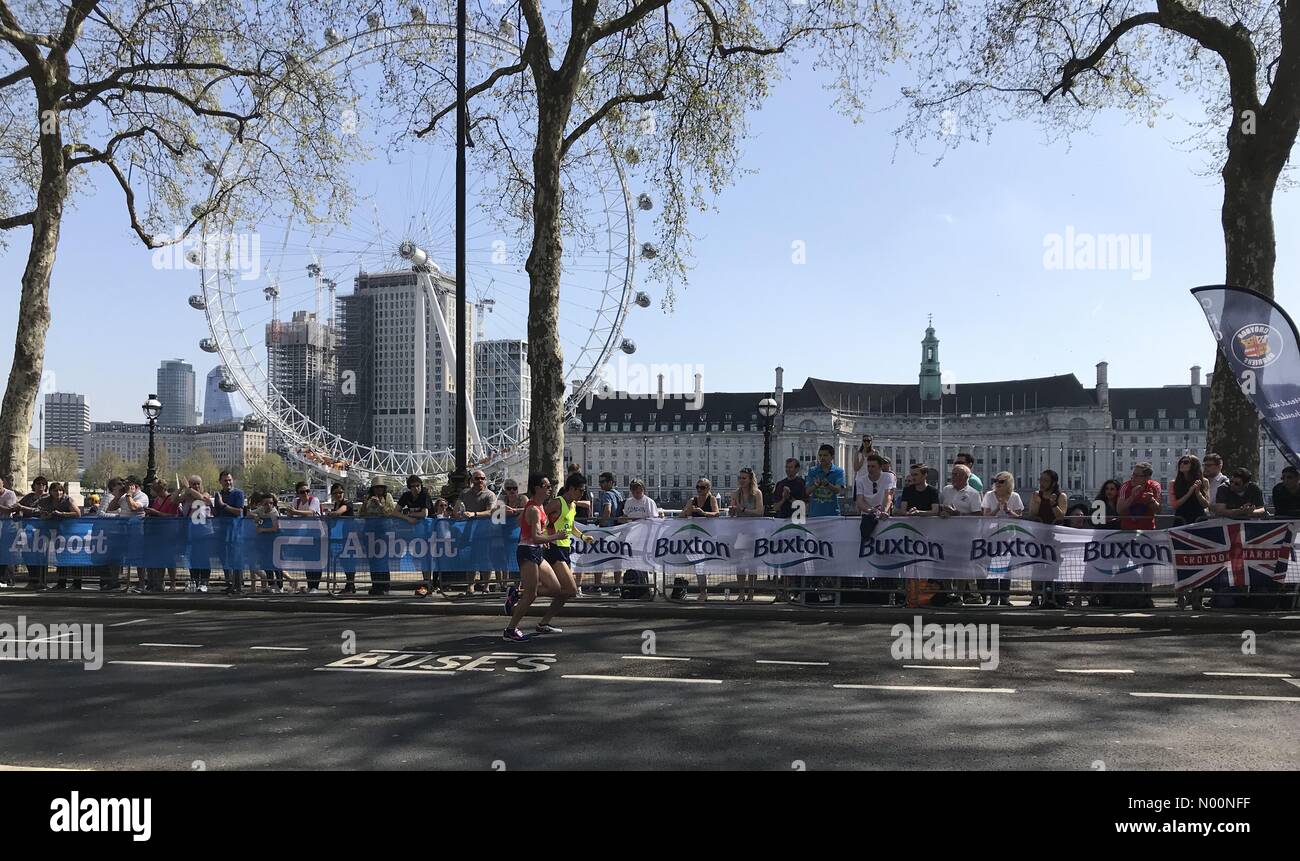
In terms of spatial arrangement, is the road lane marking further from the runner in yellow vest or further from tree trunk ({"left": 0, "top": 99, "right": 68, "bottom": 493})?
tree trunk ({"left": 0, "top": 99, "right": 68, "bottom": 493})

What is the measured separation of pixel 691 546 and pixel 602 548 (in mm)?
1420

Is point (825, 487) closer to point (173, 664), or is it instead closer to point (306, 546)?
point (306, 546)

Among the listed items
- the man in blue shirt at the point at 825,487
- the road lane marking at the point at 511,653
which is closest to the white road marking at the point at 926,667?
the road lane marking at the point at 511,653

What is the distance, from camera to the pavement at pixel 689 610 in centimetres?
1348

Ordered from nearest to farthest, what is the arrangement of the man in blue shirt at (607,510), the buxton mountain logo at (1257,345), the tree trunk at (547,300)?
the buxton mountain logo at (1257,345), the man in blue shirt at (607,510), the tree trunk at (547,300)

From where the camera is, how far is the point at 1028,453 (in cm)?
15625

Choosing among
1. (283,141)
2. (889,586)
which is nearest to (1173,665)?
(889,586)

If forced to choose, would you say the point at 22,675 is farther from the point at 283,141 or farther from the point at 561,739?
the point at 283,141

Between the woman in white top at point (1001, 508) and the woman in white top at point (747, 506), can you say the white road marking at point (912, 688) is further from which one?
the woman in white top at point (747, 506)

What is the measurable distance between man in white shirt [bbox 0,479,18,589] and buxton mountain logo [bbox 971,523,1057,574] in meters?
16.1

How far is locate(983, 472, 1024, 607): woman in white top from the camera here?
14734 millimetres

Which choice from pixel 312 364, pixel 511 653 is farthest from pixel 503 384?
pixel 511 653
